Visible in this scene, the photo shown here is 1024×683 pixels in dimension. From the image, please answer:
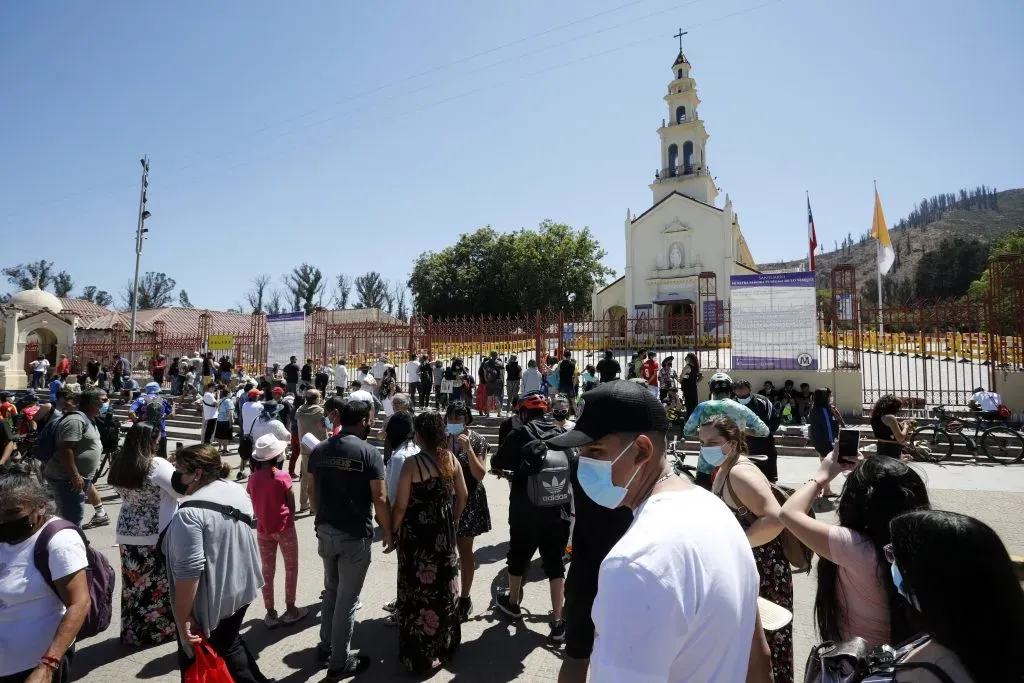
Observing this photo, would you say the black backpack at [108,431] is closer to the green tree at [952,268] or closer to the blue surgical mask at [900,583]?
the blue surgical mask at [900,583]

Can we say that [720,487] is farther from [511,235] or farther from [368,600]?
[511,235]

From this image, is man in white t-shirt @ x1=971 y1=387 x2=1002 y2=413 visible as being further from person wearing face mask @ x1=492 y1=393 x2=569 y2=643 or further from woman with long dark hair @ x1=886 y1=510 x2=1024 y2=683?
woman with long dark hair @ x1=886 y1=510 x2=1024 y2=683

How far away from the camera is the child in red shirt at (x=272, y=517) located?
168 inches

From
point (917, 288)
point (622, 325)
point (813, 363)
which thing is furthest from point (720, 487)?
point (917, 288)

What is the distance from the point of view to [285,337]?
1903 cm

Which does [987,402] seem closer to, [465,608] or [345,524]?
[465,608]

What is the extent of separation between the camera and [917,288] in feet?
224

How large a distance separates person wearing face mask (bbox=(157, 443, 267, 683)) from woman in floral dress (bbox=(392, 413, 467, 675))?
0.90 metres

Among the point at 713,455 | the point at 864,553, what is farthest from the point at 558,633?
the point at 864,553

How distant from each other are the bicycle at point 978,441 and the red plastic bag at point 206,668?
11.0m

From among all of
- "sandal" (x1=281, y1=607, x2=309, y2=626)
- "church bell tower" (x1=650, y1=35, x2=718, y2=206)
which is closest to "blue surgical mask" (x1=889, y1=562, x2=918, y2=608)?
"sandal" (x1=281, y1=607, x2=309, y2=626)

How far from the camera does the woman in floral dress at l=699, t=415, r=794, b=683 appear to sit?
248cm

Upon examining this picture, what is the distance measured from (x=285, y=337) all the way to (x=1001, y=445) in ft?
62.9

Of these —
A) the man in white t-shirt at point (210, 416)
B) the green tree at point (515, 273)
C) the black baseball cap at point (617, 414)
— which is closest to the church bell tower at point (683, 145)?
the green tree at point (515, 273)
